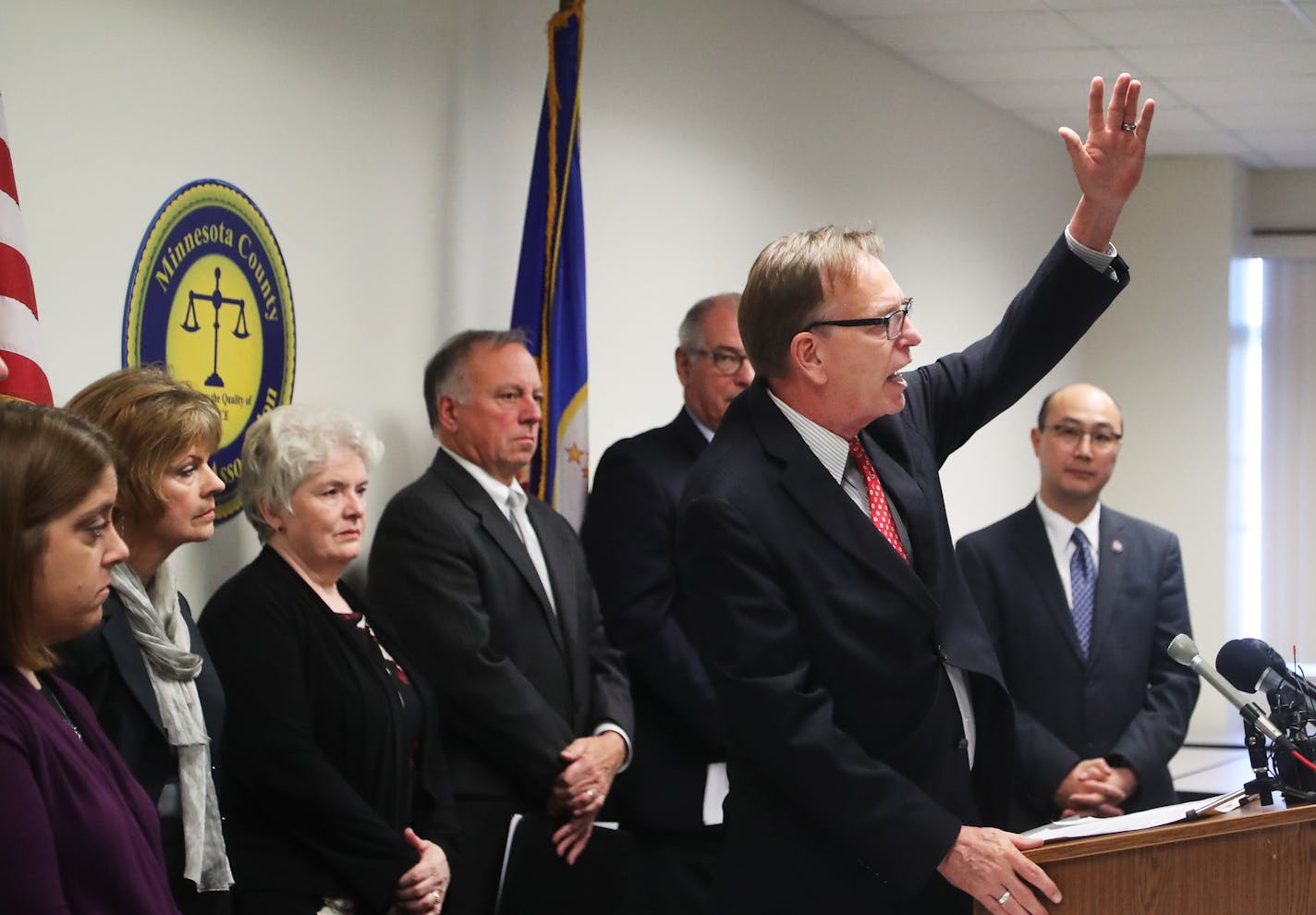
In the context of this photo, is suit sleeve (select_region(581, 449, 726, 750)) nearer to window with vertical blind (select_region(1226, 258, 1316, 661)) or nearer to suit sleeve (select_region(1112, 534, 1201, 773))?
suit sleeve (select_region(1112, 534, 1201, 773))

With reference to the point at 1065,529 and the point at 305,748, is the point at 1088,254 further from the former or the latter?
the point at 1065,529

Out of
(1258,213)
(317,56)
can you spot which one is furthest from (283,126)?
(1258,213)

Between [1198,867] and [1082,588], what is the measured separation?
2.09 metres

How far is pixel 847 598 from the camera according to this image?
2246 mm

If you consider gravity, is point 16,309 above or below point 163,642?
above

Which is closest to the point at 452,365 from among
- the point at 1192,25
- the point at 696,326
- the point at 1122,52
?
the point at 696,326

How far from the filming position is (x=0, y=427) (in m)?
1.98

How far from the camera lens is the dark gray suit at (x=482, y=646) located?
11.8ft

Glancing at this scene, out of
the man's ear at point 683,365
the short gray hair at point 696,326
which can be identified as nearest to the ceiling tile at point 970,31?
the short gray hair at point 696,326

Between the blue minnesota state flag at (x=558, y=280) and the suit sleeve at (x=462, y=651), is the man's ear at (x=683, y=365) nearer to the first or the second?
the blue minnesota state flag at (x=558, y=280)

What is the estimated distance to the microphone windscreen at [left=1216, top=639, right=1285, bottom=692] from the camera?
243 centimetres

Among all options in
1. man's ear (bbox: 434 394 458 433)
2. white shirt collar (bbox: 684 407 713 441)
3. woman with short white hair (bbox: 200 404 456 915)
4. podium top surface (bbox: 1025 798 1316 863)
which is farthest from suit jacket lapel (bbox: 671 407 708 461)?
podium top surface (bbox: 1025 798 1316 863)

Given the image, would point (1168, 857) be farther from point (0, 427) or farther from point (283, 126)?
point (283, 126)

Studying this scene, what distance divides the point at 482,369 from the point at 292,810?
4.17 feet
